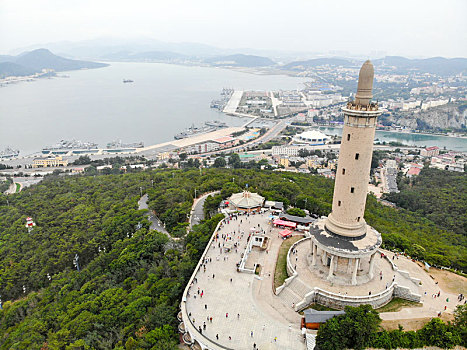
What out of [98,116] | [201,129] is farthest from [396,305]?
[98,116]

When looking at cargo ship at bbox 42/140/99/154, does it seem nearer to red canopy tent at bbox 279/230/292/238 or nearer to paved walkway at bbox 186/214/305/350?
red canopy tent at bbox 279/230/292/238

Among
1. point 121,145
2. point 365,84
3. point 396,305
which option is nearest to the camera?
point 396,305

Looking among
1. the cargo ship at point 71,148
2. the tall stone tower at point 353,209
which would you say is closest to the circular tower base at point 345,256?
the tall stone tower at point 353,209

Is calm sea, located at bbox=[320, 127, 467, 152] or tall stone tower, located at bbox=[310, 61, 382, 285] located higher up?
tall stone tower, located at bbox=[310, 61, 382, 285]

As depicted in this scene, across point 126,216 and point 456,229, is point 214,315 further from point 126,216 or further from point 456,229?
point 456,229

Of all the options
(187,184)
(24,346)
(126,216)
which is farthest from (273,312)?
(187,184)

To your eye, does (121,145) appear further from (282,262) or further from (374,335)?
(374,335)

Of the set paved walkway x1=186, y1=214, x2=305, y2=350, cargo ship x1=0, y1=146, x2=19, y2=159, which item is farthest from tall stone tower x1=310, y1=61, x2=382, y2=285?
cargo ship x1=0, y1=146, x2=19, y2=159
